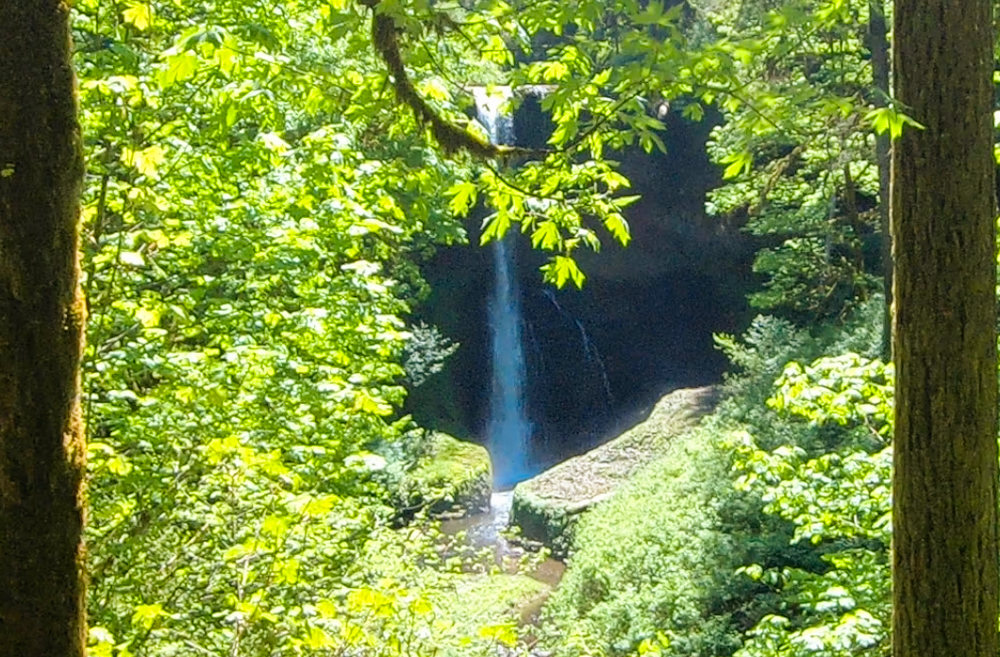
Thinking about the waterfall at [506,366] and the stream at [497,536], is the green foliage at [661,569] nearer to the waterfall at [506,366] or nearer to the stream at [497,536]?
the stream at [497,536]

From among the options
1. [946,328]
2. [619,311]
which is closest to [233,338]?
[946,328]

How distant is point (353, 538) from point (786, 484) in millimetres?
2564

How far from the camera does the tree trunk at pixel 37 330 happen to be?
64.9 inches

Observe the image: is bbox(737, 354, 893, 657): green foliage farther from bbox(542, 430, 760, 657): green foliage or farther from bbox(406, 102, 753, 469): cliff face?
bbox(406, 102, 753, 469): cliff face

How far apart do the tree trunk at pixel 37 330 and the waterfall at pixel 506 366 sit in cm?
1979

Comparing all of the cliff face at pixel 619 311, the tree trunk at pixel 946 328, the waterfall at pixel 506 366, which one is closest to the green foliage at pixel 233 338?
→ the tree trunk at pixel 946 328

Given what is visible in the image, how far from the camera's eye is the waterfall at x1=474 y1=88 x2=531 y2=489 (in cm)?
2214

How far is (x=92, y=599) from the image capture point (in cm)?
324

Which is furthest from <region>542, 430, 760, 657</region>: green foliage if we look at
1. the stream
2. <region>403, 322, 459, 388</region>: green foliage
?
<region>403, 322, 459, 388</region>: green foliage

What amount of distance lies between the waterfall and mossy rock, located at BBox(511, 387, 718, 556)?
5.19 m

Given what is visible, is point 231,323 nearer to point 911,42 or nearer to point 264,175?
point 264,175

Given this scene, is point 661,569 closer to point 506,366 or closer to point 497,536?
point 497,536

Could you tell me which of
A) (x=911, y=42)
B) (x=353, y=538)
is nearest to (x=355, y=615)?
(x=353, y=538)

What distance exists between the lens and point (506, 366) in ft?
76.9
